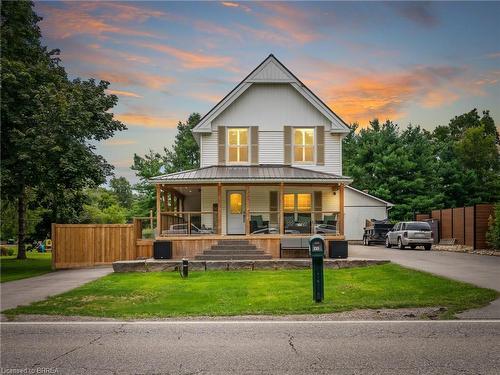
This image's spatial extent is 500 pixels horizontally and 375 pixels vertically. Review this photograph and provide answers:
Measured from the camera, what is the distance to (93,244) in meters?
22.1

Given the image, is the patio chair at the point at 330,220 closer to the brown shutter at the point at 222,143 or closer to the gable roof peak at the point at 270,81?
the gable roof peak at the point at 270,81

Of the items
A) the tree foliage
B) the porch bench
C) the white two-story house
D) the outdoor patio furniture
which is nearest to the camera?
the porch bench

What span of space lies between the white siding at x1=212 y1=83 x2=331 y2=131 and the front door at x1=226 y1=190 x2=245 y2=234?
3859 mm

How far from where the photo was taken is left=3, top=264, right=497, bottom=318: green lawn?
10312mm

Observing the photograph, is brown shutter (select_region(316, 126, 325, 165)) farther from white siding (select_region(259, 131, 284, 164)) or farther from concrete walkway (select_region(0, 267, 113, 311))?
concrete walkway (select_region(0, 267, 113, 311))

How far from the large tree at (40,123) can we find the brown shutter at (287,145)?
30.4 feet

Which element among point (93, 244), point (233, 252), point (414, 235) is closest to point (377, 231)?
point (414, 235)

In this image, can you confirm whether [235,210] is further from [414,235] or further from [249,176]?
[414,235]

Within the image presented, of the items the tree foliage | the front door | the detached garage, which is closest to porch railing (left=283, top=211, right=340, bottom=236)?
the front door

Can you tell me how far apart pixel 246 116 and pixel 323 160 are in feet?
15.9

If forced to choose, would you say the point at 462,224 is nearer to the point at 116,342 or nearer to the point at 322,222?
the point at 322,222

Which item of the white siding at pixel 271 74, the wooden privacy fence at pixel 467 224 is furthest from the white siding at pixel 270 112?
the wooden privacy fence at pixel 467 224

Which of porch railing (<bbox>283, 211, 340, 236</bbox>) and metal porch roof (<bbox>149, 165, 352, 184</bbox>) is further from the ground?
metal porch roof (<bbox>149, 165, 352, 184</bbox>)

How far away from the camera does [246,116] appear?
26.3m
